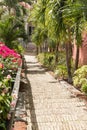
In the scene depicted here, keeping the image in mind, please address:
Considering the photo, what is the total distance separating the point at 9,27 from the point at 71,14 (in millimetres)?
10333

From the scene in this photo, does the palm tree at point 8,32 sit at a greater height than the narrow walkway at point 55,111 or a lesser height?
greater

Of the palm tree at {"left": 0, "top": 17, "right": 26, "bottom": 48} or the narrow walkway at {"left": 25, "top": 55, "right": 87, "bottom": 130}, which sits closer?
the narrow walkway at {"left": 25, "top": 55, "right": 87, "bottom": 130}

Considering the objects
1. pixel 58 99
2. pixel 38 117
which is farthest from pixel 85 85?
pixel 38 117

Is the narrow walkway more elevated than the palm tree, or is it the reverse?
the palm tree

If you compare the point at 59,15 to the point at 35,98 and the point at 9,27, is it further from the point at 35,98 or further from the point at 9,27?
the point at 9,27

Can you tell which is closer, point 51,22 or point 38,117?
point 38,117

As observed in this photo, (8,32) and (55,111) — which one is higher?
(8,32)

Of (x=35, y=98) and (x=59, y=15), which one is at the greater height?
(x=59, y=15)

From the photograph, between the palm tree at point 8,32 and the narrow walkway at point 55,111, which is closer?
the narrow walkway at point 55,111

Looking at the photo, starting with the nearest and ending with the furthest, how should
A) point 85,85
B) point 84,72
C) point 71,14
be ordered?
point 71,14
point 85,85
point 84,72

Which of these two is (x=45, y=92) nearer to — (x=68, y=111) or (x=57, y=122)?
(x=68, y=111)

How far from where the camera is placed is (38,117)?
7.65 m

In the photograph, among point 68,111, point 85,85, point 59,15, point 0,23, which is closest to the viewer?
point 68,111

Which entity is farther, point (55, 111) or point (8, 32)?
point (8, 32)
